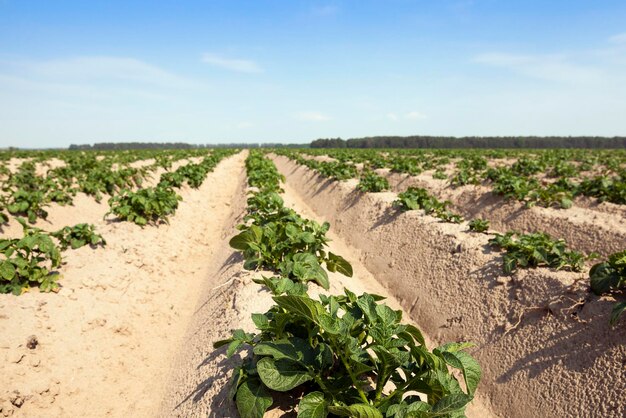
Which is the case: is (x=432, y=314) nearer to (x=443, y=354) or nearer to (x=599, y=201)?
(x=443, y=354)

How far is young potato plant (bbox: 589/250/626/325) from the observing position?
13.2ft

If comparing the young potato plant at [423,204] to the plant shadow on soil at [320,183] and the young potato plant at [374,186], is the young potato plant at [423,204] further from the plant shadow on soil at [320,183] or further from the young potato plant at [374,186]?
the plant shadow on soil at [320,183]

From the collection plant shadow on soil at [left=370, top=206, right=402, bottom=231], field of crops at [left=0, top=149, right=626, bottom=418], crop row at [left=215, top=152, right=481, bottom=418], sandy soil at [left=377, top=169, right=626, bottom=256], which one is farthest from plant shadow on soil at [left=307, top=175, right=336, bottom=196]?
crop row at [left=215, top=152, right=481, bottom=418]

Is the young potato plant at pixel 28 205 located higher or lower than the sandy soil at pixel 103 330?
higher

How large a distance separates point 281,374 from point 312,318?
1.59 ft

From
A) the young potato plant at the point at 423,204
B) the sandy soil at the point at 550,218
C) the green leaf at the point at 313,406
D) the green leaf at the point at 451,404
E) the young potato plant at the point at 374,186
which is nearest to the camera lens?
the green leaf at the point at 451,404

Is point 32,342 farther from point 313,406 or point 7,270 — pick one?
point 313,406

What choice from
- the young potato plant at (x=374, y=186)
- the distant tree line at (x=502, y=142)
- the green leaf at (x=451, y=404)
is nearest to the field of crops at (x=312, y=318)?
the green leaf at (x=451, y=404)

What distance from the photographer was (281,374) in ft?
8.36

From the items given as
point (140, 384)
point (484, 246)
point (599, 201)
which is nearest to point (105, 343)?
point (140, 384)

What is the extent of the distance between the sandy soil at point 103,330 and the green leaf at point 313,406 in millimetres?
2915

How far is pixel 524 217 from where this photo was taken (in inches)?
388

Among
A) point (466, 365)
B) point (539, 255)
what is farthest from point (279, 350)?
point (539, 255)

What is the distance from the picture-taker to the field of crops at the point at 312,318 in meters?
2.61
